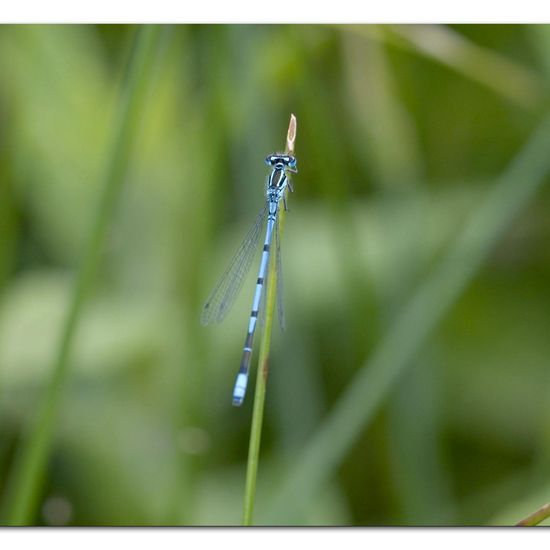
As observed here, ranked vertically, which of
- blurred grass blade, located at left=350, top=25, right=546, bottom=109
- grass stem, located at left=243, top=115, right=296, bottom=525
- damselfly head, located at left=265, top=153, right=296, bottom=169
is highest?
blurred grass blade, located at left=350, top=25, right=546, bottom=109

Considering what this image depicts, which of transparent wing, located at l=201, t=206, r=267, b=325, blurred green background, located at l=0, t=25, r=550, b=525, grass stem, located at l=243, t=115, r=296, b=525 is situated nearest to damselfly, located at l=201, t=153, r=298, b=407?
transparent wing, located at l=201, t=206, r=267, b=325

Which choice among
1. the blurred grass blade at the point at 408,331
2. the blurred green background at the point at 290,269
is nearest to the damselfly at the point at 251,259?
the blurred green background at the point at 290,269

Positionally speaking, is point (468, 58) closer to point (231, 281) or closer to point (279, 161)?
point (279, 161)

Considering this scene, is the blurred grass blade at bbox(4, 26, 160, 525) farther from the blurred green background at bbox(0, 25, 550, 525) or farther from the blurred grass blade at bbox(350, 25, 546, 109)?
the blurred grass blade at bbox(350, 25, 546, 109)

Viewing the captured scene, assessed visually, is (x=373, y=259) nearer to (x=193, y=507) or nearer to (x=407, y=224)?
(x=407, y=224)

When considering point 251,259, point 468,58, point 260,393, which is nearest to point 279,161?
point 251,259
